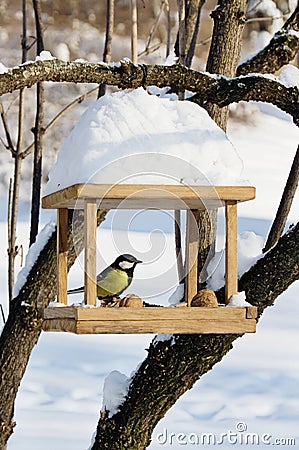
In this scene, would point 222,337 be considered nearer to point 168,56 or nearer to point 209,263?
point 209,263

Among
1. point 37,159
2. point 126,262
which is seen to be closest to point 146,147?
point 126,262

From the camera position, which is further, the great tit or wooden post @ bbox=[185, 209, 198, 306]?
wooden post @ bbox=[185, 209, 198, 306]

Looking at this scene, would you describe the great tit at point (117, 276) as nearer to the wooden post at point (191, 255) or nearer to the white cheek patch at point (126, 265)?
the white cheek patch at point (126, 265)

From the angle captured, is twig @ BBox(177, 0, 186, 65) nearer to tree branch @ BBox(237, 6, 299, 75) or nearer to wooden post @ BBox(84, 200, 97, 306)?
tree branch @ BBox(237, 6, 299, 75)

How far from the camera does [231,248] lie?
4.71ft

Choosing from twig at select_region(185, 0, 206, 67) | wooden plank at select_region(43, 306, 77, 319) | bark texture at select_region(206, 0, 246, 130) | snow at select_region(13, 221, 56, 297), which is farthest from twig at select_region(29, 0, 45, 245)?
wooden plank at select_region(43, 306, 77, 319)

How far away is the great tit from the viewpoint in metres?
1.35

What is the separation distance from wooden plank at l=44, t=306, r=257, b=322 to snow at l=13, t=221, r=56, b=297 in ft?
2.10

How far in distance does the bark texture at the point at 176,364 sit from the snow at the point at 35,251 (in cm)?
39

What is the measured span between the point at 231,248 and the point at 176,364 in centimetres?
41

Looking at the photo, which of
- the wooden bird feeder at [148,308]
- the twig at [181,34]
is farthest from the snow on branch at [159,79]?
the wooden bird feeder at [148,308]

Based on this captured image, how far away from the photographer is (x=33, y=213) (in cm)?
220

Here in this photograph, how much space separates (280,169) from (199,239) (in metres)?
2.13

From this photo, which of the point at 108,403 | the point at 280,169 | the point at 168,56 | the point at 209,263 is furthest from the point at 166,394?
the point at 280,169
